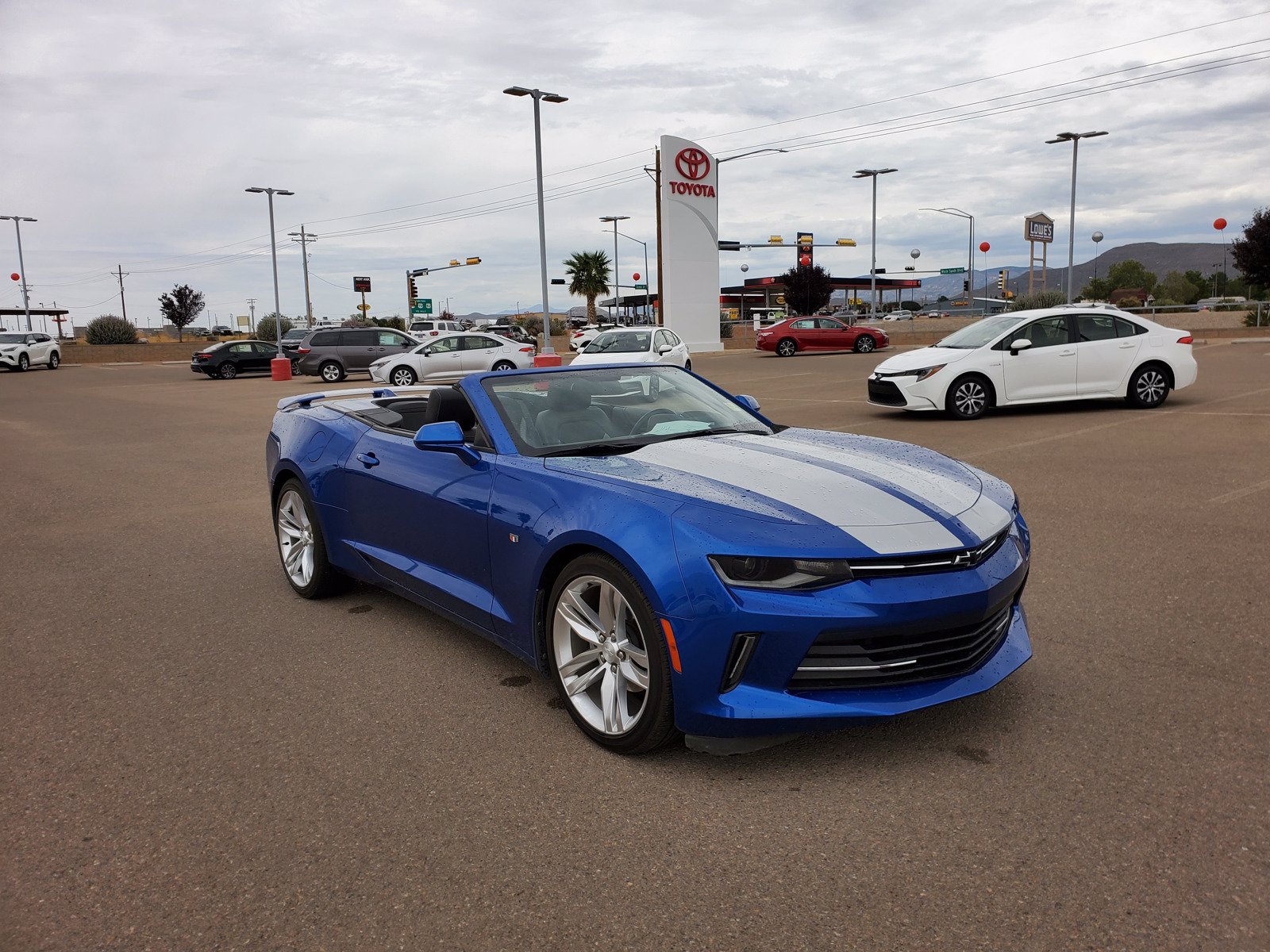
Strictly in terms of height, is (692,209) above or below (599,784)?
above

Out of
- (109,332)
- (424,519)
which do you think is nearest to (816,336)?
(424,519)

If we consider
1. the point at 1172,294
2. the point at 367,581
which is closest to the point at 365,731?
the point at 367,581

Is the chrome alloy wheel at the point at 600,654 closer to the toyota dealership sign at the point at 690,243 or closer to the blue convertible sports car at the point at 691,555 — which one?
the blue convertible sports car at the point at 691,555

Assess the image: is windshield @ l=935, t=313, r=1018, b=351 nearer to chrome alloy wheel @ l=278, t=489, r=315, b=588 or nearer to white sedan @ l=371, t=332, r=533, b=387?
chrome alloy wheel @ l=278, t=489, r=315, b=588

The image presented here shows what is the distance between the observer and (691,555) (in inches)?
118

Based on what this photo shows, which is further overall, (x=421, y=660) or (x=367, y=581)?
(x=367, y=581)

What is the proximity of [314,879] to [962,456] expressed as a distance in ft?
28.1

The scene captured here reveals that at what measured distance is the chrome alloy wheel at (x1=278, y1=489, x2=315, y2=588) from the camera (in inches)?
211

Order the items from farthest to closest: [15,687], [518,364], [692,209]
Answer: [692,209], [518,364], [15,687]

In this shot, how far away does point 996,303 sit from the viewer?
8438 centimetres

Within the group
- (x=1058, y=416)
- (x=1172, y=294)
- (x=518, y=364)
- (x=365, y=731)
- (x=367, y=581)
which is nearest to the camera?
(x=365, y=731)

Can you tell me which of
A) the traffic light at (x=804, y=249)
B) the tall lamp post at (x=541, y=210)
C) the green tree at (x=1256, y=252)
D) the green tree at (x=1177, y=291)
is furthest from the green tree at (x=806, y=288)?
the green tree at (x=1177, y=291)

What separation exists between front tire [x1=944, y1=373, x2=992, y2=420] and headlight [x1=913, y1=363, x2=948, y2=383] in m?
0.36

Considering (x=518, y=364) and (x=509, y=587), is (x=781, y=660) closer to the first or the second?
(x=509, y=587)
